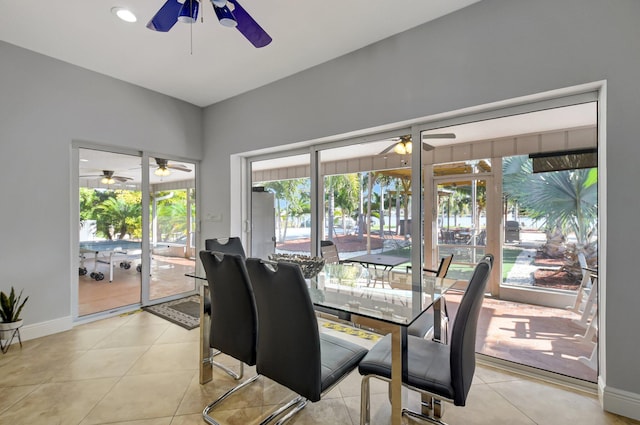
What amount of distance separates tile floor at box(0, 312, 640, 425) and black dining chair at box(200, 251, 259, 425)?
24 centimetres

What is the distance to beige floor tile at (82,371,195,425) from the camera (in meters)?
1.85

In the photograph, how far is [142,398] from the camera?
79.7 inches

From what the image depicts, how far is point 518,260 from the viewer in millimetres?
2588

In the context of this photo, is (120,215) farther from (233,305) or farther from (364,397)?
(364,397)

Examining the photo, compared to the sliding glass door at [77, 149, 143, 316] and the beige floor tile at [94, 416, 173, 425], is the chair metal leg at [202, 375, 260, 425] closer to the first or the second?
the beige floor tile at [94, 416, 173, 425]

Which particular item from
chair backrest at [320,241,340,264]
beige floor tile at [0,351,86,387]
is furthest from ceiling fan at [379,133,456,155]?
beige floor tile at [0,351,86,387]

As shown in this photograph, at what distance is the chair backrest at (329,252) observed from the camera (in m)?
3.41

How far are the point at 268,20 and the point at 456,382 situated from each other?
2.82 m

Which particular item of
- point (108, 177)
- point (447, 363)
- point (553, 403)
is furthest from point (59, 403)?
point (553, 403)

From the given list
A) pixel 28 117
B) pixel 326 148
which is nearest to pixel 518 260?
pixel 326 148

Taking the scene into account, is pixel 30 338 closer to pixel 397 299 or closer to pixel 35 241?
pixel 35 241

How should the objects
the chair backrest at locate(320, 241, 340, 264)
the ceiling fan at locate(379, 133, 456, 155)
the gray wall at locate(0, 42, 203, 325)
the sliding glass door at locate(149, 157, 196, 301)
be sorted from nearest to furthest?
the ceiling fan at locate(379, 133, 456, 155), the gray wall at locate(0, 42, 203, 325), the chair backrest at locate(320, 241, 340, 264), the sliding glass door at locate(149, 157, 196, 301)

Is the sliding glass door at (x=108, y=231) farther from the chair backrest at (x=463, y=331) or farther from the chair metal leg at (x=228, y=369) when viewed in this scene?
the chair backrest at (x=463, y=331)

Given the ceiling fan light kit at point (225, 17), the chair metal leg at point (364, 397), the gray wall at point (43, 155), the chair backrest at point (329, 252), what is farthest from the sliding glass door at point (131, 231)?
the chair metal leg at point (364, 397)
